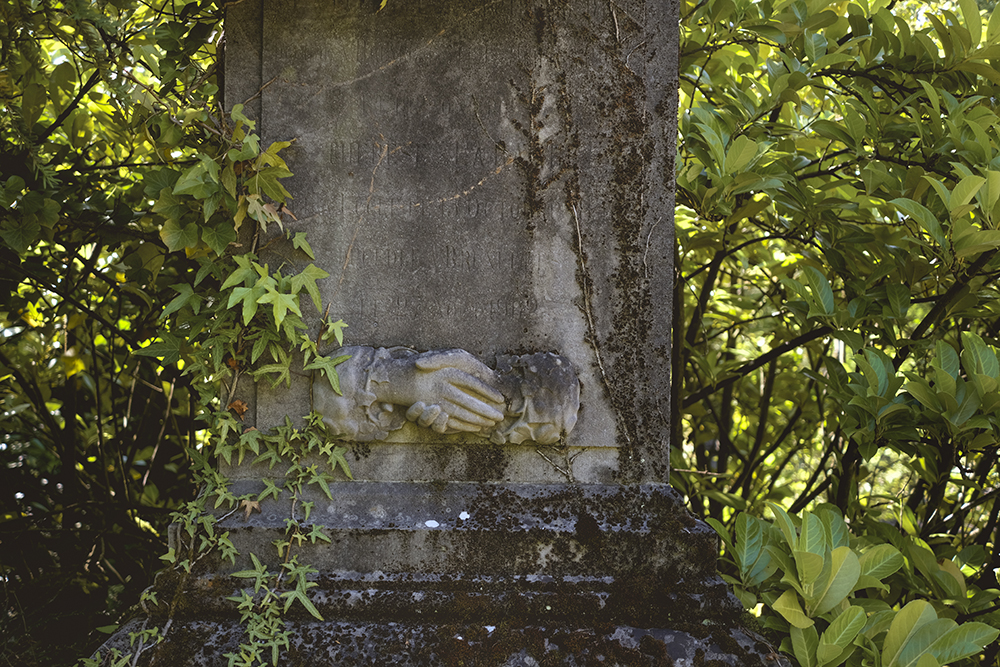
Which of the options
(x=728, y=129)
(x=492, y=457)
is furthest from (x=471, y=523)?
(x=728, y=129)

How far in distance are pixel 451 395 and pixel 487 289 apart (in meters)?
0.30

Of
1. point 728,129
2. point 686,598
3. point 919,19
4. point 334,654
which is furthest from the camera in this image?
point 919,19

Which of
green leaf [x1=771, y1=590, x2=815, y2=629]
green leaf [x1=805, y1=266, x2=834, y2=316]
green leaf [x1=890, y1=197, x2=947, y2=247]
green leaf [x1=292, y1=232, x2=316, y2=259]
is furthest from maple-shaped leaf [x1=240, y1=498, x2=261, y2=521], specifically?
green leaf [x1=890, y1=197, x2=947, y2=247]

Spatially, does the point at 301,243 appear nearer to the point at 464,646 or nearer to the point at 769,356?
the point at 464,646

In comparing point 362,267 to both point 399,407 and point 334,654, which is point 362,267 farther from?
point 334,654

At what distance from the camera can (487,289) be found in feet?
6.07

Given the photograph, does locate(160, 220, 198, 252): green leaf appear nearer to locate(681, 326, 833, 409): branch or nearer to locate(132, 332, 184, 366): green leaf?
locate(132, 332, 184, 366): green leaf

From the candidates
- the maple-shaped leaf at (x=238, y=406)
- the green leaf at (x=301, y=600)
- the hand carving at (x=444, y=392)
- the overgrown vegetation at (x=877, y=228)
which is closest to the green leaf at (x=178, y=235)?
the maple-shaped leaf at (x=238, y=406)

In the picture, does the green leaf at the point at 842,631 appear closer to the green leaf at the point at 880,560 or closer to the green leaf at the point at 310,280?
the green leaf at the point at 880,560

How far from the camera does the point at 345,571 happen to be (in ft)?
5.82

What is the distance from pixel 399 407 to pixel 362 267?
0.38 m

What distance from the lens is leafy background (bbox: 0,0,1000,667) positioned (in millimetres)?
1800

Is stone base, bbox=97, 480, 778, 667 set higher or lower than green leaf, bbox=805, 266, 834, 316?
lower

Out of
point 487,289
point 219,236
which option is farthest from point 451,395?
point 219,236
